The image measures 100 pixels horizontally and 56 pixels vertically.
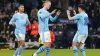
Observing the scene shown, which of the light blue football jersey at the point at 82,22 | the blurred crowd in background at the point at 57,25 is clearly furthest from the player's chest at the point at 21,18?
the blurred crowd in background at the point at 57,25

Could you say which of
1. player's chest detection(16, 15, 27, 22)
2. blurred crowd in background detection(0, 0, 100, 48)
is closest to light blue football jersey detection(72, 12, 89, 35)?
player's chest detection(16, 15, 27, 22)

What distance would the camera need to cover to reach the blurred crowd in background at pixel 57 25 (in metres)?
24.5

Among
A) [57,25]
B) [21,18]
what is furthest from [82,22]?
[57,25]

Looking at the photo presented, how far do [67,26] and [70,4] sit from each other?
289 centimetres

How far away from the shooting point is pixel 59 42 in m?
24.5

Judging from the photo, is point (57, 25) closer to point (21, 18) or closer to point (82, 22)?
point (21, 18)

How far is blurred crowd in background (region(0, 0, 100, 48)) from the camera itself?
24.5 m

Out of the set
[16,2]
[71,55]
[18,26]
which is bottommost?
[71,55]

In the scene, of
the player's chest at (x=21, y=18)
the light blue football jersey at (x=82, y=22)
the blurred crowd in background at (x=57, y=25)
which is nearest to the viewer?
the light blue football jersey at (x=82, y=22)

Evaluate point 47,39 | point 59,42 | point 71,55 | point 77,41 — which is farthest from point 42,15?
point 59,42

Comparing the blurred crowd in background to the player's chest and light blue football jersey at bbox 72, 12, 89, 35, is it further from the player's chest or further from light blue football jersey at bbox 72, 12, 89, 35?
light blue football jersey at bbox 72, 12, 89, 35

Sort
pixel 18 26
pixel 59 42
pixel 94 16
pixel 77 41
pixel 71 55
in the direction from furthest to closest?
pixel 94 16
pixel 59 42
pixel 71 55
pixel 18 26
pixel 77 41

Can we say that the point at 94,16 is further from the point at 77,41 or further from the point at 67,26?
the point at 77,41

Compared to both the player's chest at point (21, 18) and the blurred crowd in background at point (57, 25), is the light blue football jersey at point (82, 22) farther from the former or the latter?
the blurred crowd in background at point (57, 25)
